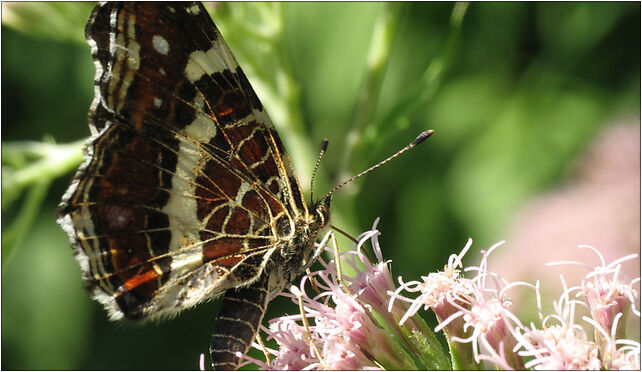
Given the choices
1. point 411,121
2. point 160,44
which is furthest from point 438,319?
point 411,121

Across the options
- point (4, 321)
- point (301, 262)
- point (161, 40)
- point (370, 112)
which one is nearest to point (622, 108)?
point (370, 112)

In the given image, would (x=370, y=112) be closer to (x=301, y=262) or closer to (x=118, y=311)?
(x=301, y=262)

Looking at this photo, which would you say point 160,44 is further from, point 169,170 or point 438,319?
point 438,319

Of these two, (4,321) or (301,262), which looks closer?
(301,262)

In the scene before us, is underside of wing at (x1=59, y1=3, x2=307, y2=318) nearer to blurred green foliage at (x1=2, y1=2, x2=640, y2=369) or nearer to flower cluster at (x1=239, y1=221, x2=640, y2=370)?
flower cluster at (x1=239, y1=221, x2=640, y2=370)

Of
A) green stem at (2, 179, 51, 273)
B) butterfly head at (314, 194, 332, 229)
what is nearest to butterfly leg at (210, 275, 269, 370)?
butterfly head at (314, 194, 332, 229)

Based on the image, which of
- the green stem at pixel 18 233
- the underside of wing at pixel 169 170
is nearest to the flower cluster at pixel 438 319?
the underside of wing at pixel 169 170

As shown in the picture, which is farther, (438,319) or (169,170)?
(169,170)
